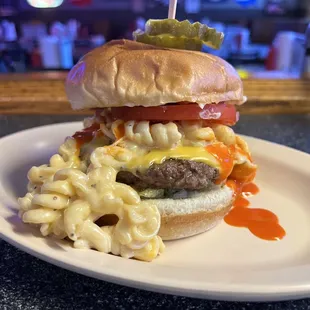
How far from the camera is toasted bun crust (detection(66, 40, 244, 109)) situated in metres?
1.33

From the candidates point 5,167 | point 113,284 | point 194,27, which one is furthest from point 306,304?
point 5,167

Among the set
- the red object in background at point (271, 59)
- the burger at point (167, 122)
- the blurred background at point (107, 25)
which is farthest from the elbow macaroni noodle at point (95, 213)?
the red object in background at point (271, 59)

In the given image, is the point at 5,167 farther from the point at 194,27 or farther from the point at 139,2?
the point at 139,2

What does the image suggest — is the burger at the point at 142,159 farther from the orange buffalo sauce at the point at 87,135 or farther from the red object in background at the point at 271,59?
the red object in background at the point at 271,59

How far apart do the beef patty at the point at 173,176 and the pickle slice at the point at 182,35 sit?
394 millimetres

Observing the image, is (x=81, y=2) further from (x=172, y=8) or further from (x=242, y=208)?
(x=242, y=208)

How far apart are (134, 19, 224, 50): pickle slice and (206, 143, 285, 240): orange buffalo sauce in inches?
13.2

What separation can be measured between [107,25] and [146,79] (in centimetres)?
443

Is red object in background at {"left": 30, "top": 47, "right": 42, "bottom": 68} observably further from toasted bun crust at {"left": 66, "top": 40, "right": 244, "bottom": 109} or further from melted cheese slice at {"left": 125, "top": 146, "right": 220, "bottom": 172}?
melted cheese slice at {"left": 125, "top": 146, "right": 220, "bottom": 172}

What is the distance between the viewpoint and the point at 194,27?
4.75 ft

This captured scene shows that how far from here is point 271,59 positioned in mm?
5402

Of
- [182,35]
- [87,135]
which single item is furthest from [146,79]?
[87,135]

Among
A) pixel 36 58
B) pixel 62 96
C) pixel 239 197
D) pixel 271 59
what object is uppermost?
pixel 239 197

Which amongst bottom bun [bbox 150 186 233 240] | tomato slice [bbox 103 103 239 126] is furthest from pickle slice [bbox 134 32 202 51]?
bottom bun [bbox 150 186 233 240]
